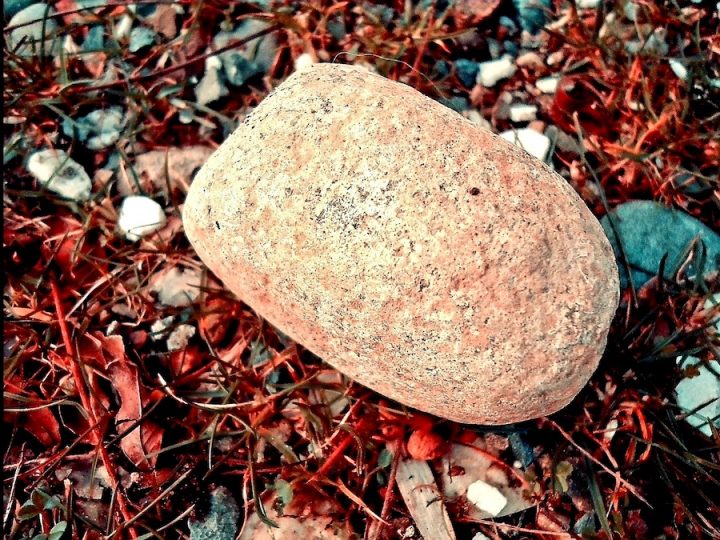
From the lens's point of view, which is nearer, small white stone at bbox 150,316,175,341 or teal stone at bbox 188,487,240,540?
teal stone at bbox 188,487,240,540

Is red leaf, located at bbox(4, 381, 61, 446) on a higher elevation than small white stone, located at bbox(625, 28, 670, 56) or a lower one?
lower

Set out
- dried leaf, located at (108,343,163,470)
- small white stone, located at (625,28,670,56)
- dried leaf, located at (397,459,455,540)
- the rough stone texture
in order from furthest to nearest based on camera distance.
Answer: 1. small white stone, located at (625,28,670,56)
2. dried leaf, located at (108,343,163,470)
3. dried leaf, located at (397,459,455,540)
4. the rough stone texture

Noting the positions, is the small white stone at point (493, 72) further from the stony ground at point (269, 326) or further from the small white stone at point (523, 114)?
the small white stone at point (523, 114)

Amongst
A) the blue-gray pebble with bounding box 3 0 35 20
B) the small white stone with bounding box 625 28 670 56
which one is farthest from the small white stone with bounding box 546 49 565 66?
the blue-gray pebble with bounding box 3 0 35 20

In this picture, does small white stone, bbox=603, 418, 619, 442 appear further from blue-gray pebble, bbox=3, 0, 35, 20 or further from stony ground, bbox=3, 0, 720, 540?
blue-gray pebble, bbox=3, 0, 35, 20

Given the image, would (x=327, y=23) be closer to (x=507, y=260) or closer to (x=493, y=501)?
(x=507, y=260)

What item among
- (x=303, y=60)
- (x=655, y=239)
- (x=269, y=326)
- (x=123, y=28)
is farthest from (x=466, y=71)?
(x=123, y=28)

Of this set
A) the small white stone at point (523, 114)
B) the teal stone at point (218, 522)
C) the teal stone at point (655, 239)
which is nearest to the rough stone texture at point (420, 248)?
the teal stone at point (655, 239)
